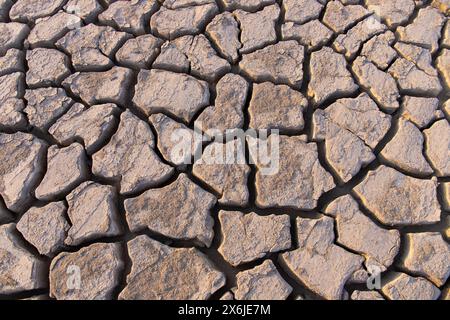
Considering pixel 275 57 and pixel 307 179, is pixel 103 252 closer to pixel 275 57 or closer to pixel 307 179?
pixel 307 179

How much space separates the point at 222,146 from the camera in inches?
71.4

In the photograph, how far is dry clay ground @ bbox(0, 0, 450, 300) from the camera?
1545 mm

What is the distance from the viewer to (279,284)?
4.94ft

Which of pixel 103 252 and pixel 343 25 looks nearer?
pixel 103 252

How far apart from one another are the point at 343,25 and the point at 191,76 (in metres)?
0.86

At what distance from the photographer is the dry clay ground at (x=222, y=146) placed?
1545 millimetres

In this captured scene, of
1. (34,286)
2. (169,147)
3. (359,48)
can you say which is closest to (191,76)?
(169,147)
